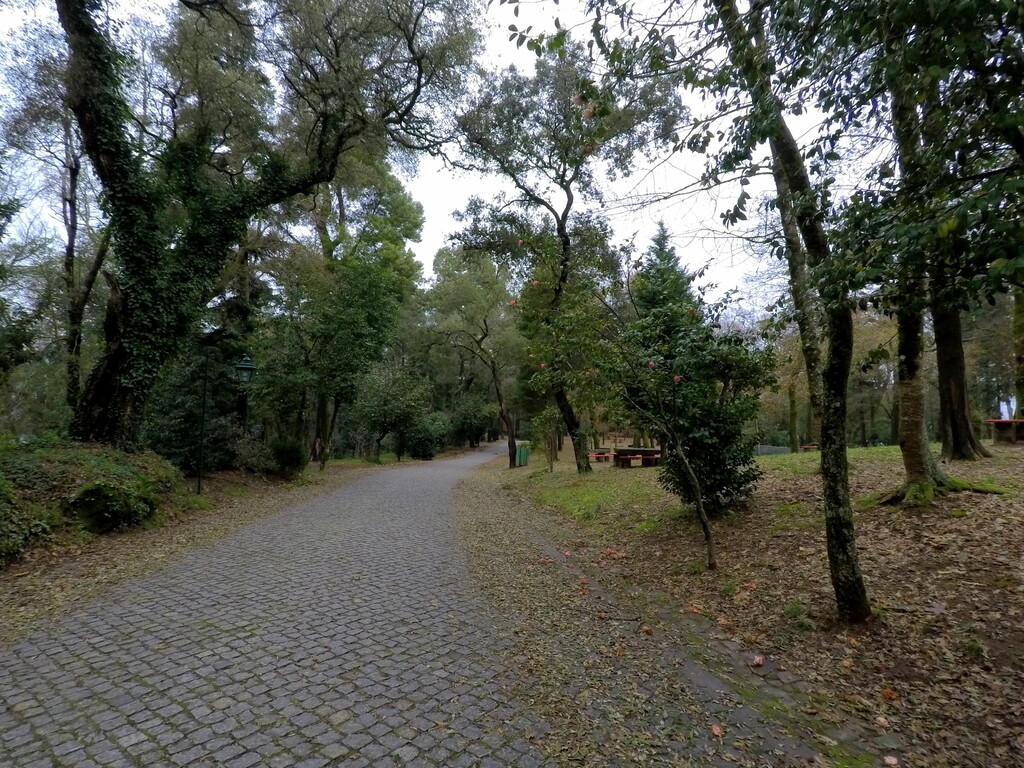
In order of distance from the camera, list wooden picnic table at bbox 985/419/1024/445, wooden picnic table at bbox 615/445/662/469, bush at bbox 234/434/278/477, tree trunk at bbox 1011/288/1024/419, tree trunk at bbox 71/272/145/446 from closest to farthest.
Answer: tree trunk at bbox 1011/288/1024/419, tree trunk at bbox 71/272/145/446, wooden picnic table at bbox 985/419/1024/445, bush at bbox 234/434/278/477, wooden picnic table at bbox 615/445/662/469

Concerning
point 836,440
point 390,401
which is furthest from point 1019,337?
point 390,401

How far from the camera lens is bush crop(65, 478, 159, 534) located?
305 inches

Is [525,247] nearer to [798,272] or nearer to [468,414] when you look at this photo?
[798,272]

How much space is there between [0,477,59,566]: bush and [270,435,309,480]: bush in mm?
8349

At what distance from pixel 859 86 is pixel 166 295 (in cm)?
1227

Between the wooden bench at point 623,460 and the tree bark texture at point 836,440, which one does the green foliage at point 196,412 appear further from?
the tree bark texture at point 836,440

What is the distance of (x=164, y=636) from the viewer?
4320 mm

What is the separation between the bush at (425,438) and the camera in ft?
101

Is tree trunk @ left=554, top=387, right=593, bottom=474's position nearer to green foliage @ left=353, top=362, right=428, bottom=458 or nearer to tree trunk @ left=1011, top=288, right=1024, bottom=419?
tree trunk @ left=1011, top=288, right=1024, bottom=419

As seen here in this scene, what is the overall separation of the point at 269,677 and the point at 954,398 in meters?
11.0

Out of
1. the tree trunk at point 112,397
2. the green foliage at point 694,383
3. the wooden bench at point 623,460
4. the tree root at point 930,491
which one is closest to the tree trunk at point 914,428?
the tree root at point 930,491

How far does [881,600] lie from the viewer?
436 cm

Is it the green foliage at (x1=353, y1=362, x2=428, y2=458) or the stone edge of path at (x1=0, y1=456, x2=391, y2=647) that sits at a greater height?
the green foliage at (x1=353, y1=362, x2=428, y2=458)

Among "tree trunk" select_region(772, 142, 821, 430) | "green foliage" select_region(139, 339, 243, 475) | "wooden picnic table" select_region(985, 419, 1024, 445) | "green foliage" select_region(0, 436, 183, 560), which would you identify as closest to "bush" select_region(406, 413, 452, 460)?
"green foliage" select_region(139, 339, 243, 475)
